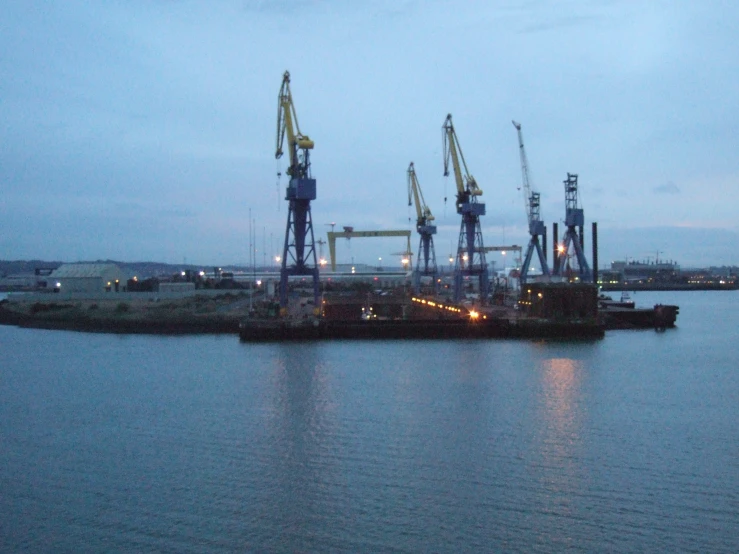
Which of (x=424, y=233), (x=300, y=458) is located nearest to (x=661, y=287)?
(x=424, y=233)

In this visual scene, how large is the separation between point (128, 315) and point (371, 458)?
80.2 ft

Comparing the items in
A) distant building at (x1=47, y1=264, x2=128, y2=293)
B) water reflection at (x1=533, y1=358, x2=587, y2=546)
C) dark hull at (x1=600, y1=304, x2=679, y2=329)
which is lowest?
water reflection at (x1=533, y1=358, x2=587, y2=546)

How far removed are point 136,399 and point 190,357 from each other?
6.25 metres

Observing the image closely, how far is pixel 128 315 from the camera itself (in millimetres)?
32281

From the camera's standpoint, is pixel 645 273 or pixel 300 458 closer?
pixel 300 458

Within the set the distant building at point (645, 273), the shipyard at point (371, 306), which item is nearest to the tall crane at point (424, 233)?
the shipyard at point (371, 306)

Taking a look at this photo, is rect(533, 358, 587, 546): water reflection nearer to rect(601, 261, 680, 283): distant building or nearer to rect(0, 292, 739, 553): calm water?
rect(0, 292, 739, 553): calm water

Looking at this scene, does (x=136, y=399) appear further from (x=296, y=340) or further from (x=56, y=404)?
(x=296, y=340)

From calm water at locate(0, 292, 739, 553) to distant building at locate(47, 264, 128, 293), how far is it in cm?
2666

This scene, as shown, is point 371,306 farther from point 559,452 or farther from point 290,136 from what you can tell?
point 559,452

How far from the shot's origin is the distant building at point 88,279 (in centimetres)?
4409

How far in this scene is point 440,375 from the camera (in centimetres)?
1686

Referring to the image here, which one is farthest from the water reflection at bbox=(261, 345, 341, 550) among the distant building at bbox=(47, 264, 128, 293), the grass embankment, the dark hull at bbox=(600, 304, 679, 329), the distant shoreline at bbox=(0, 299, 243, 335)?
the distant building at bbox=(47, 264, 128, 293)

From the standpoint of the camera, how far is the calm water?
7.41 m
